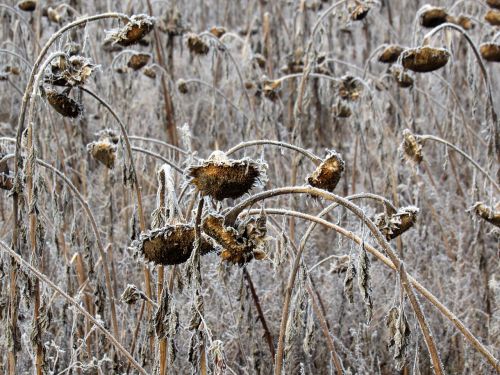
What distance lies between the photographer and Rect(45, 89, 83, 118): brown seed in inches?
48.4

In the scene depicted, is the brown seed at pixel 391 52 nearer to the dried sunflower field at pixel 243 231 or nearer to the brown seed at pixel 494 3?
the dried sunflower field at pixel 243 231

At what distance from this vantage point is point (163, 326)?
3.34 feet

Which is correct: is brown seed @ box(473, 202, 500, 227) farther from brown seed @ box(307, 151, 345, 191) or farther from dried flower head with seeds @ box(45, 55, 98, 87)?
dried flower head with seeds @ box(45, 55, 98, 87)

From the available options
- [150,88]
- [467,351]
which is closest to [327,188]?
[467,351]

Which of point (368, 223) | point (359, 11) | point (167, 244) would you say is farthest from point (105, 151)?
point (359, 11)

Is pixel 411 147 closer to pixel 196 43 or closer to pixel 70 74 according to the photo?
pixel 70 74

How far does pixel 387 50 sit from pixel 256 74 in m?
1.00

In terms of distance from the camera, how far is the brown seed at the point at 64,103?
1.23 m

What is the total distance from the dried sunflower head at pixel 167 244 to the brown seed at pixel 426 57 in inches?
35.6

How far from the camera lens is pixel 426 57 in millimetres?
1583

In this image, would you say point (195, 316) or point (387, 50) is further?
point (387, 50)

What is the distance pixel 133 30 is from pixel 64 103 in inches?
7.7

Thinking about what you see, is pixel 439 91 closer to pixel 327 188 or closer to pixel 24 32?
pixel 24 32

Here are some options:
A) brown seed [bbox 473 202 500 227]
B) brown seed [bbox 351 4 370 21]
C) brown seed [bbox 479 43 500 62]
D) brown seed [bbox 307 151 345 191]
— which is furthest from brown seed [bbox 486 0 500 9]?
brown seed [bbox 307 151 345 191]
